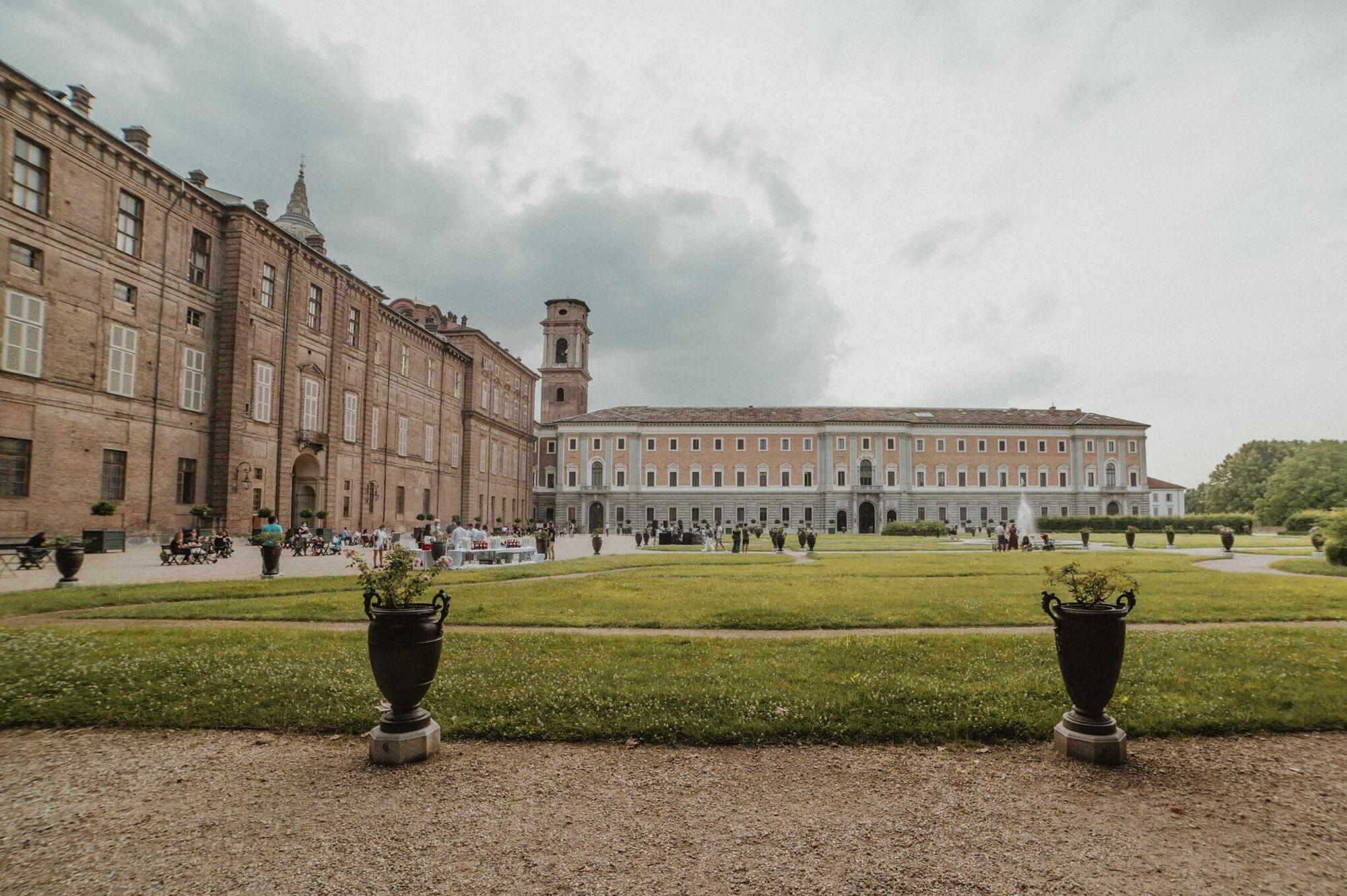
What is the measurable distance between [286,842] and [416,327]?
4146cm

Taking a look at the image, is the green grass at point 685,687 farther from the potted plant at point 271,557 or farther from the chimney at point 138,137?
the chimney at point 138,137

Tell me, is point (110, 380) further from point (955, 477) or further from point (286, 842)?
point (955, 477)

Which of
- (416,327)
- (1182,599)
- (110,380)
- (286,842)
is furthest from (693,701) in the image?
(416,327)

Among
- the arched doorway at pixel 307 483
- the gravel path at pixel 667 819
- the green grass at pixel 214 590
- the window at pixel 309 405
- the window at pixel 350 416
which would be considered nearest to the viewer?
the gravel path at pixel 667 819

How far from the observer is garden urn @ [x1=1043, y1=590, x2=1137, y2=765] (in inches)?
176

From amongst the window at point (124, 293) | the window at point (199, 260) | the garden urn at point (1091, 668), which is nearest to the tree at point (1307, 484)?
the garden urn at point (1091, 668)

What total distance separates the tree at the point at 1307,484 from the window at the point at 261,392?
85329mm

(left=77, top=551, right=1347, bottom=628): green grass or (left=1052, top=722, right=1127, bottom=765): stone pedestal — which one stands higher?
(left=1052, top=722, right=1127, bottom=765): stone pedestal

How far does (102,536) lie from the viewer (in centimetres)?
2108

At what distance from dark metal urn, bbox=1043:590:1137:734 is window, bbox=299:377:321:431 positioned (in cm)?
3238

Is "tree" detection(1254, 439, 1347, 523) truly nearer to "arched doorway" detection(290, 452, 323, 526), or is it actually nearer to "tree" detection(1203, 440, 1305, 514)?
"tree" detection(1203, 440, 1305, 514)

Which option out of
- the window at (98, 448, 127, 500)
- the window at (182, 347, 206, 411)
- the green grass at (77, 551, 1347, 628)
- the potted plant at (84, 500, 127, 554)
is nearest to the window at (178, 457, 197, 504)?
the window at (182, 347, 206, 411)

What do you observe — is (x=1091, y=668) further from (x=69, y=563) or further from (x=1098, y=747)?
(x=69, y=563)

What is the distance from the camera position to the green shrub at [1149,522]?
185 feet
